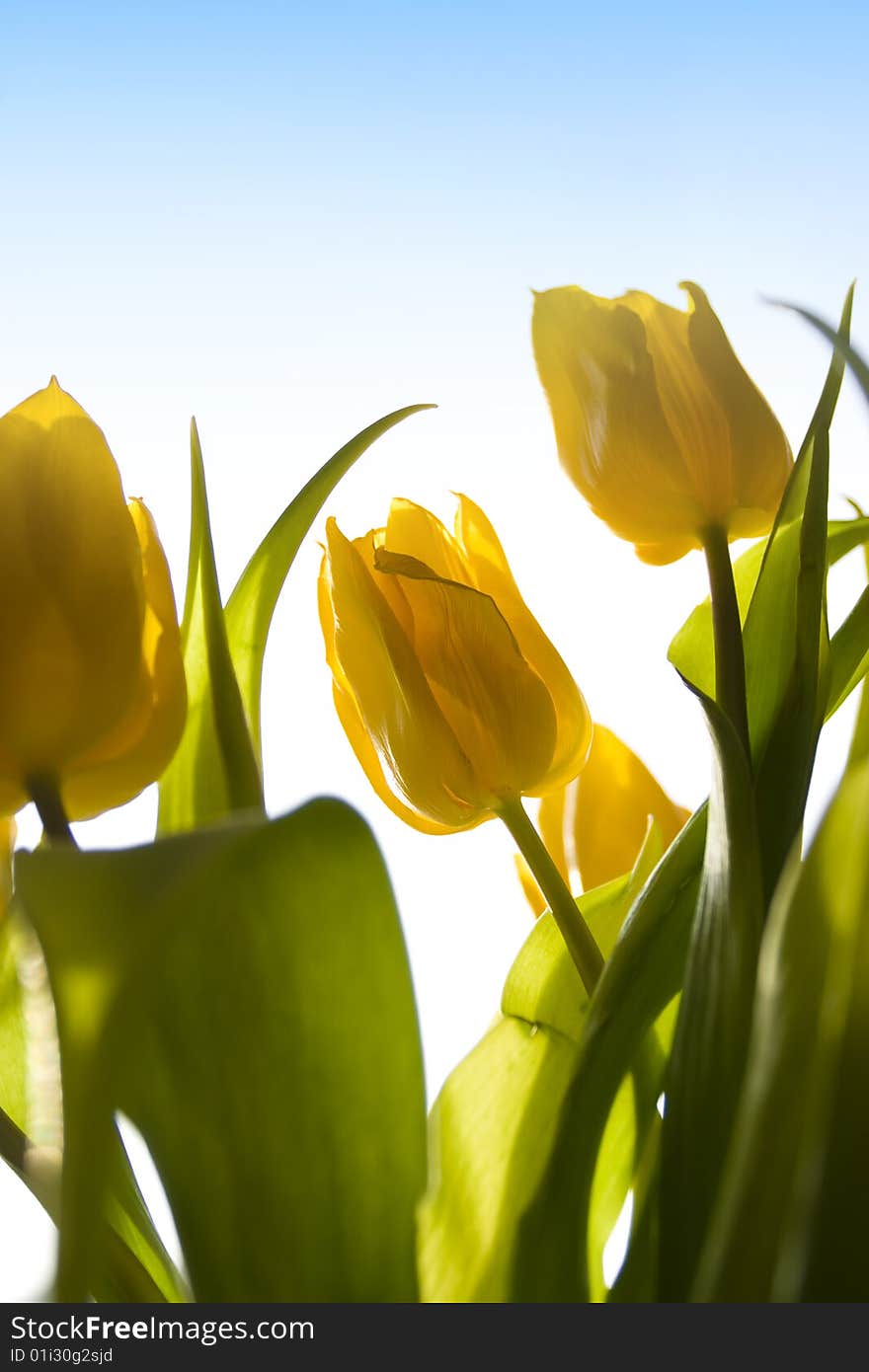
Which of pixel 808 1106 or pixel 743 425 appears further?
pixel 743 425

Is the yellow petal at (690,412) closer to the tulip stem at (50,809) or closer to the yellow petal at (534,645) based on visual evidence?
the yellow petal at (534,645)

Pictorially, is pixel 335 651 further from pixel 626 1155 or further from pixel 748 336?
pixel 748 336

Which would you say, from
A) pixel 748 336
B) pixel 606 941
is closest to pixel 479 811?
pixel 606 941

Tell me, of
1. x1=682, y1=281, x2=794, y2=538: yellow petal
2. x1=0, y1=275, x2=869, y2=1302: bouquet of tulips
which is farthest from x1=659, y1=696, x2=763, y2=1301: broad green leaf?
x1=682, y1=281, x2=794, y2=538: yellow petal

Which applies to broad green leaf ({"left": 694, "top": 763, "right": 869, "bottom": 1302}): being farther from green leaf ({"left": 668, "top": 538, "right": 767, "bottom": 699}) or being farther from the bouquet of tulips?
green leaf ({"left": 668, "top": 538, "right": 767, "bottom": 699})

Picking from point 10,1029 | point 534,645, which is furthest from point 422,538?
point 10,1029

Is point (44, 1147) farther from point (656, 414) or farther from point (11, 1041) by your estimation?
point (656, 414)
